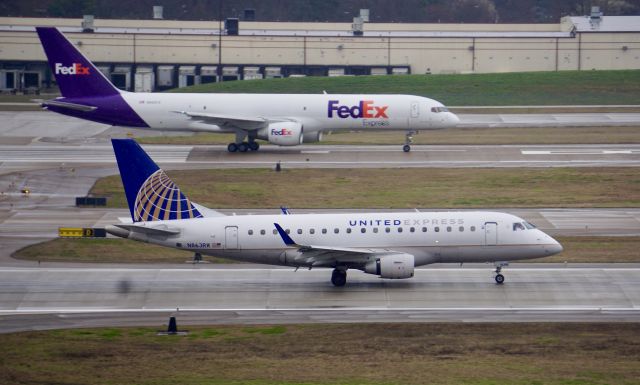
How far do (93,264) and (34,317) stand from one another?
→ 8890mm

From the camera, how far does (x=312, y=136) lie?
268 feet

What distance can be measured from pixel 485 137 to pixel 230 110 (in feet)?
68.5

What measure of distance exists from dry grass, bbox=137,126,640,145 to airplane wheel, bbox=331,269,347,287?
41833 mm

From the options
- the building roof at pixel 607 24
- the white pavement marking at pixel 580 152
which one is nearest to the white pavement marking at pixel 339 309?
the white pavement marking at pixel 580 152

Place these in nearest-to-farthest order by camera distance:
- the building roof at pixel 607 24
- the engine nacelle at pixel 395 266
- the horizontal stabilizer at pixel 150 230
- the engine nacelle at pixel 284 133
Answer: the engine nacelle at pixel 395 266
the horizontal stabilizer at pixel 150 230
the engine nacelle at pixel 284 133
the building roof at pixel 607 24

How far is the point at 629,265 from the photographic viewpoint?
47594 mm

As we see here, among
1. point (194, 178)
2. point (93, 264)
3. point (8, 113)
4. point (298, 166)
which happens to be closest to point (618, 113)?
point (298, 166)

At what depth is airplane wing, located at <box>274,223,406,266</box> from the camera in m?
43.1

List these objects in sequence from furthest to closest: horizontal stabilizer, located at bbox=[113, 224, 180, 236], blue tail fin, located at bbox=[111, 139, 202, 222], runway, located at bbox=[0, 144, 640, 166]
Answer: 1. runway, located at bbox=[0, 144, 640, 166]
2. blue tail fin, located at bbox=[111, 139, 202, 222]
3. horizontal stabilizer, located at bbox=[113, 224, 180, 236]

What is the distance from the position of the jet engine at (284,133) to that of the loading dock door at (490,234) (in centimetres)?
3651

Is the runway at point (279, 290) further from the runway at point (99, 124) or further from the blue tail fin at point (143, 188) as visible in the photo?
the runway at point (99, 124)

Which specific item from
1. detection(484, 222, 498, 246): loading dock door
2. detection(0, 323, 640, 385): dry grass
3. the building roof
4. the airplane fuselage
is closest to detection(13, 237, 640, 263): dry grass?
detection(484, 222, 498, 246): loading dock door

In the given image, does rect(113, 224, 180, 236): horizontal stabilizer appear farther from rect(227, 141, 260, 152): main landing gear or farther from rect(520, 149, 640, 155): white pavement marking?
rect(520, 149, 640, 155): white pavement marking

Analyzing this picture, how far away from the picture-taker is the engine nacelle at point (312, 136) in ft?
267
